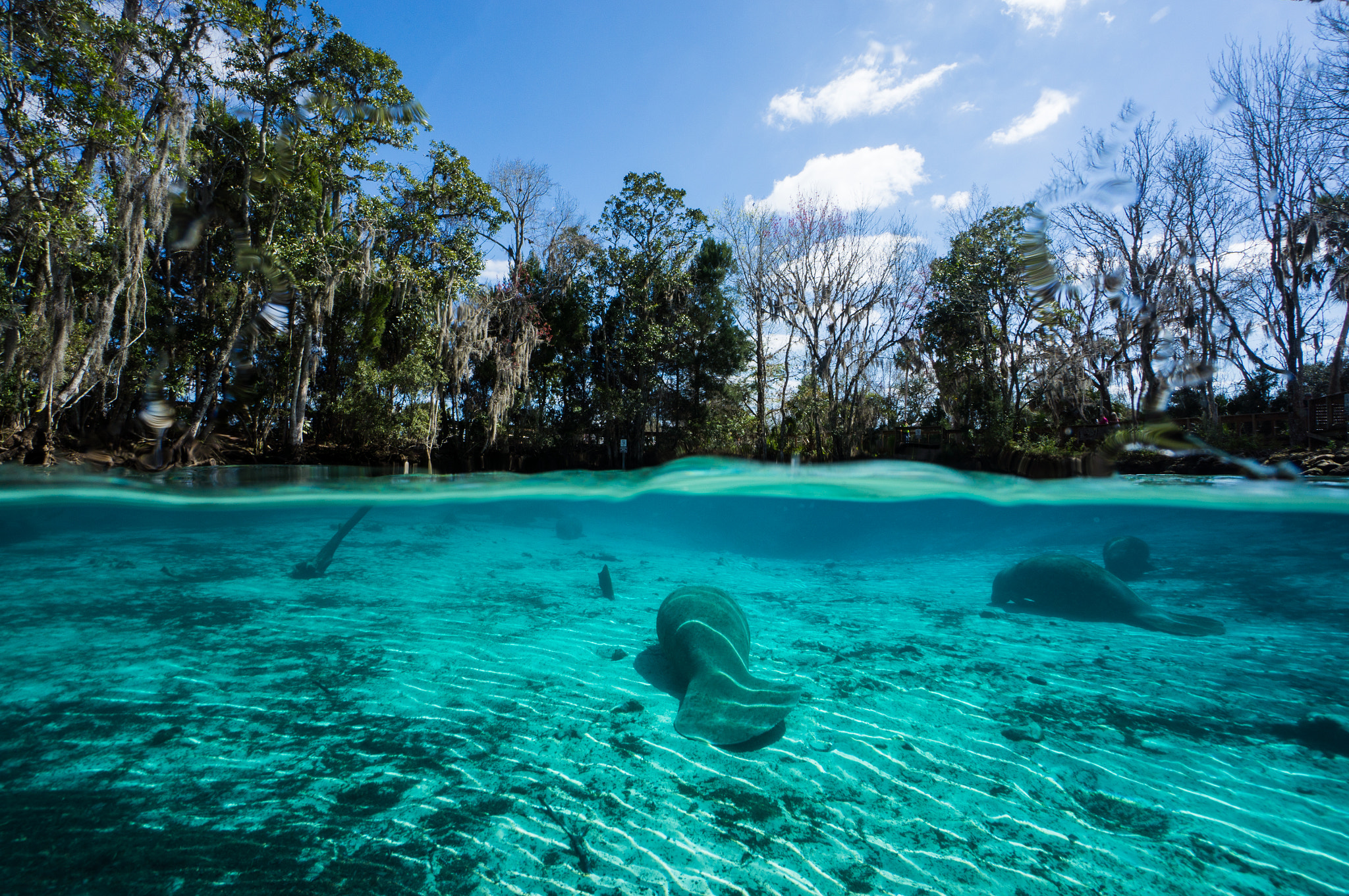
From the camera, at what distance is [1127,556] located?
1080cm

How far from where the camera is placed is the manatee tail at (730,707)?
4188mm

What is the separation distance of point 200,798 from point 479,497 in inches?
433

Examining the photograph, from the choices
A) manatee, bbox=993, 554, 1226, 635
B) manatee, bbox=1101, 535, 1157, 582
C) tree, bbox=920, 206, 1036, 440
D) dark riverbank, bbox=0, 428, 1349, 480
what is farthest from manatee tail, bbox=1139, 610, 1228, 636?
tree, bbox=920, 206, 1036, 440

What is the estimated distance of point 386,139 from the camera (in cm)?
1727

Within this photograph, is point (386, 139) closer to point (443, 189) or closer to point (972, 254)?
point (443, 189)

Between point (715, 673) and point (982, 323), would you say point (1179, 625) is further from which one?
point (982, 323)

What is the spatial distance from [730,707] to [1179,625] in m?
7.44

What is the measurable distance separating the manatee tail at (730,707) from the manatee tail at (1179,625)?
20.3 ft

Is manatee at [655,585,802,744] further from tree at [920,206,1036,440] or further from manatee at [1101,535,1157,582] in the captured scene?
tree at [920,206,1036,440]

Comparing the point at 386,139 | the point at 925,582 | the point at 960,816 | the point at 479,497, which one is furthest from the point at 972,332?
the point at 386,139

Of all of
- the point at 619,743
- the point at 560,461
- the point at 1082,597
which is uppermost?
the point at 560,461

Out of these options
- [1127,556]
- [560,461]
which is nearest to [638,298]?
[560,461]

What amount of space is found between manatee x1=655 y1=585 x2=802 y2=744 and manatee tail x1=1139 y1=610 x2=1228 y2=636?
6135 millimetres

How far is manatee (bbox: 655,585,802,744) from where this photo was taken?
13.9ft
